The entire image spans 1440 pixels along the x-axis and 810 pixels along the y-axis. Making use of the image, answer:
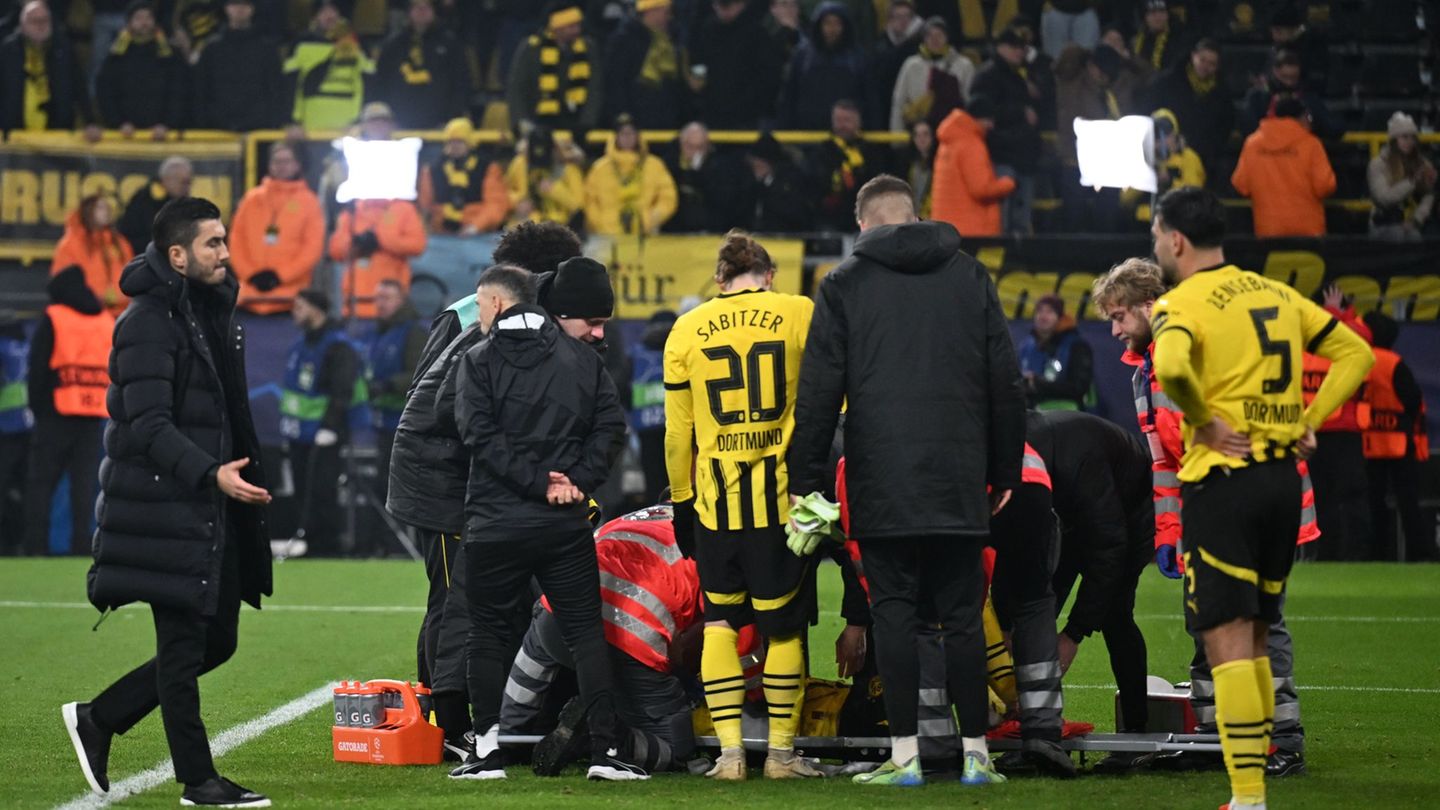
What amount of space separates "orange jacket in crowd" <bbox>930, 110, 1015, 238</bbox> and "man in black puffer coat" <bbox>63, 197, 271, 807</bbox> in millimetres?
11082

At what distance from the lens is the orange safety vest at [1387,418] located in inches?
624

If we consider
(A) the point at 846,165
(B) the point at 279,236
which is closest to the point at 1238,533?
(A) the point at 846,165

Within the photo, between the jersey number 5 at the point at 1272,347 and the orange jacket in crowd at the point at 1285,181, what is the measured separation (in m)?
11.7

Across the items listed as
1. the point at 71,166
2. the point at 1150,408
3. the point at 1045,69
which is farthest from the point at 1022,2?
the point at 1150,408

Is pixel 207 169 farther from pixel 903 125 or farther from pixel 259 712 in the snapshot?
pixel 259 712

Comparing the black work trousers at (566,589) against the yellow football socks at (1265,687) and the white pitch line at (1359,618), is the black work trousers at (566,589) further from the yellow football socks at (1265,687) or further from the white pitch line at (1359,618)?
the white pitch line at (1359,618)

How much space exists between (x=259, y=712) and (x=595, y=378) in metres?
2.72

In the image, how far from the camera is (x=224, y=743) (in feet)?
24.7

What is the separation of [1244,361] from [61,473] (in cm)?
1355

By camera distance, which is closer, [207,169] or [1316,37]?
[207,169]

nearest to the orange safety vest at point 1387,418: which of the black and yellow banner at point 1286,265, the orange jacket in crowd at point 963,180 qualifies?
the black and yellow banner at point 1286,265

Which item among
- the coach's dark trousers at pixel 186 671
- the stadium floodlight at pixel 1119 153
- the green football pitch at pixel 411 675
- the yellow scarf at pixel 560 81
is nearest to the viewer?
the coach's dark trousers at pixel 186 671

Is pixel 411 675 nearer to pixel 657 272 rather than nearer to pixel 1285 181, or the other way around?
pixel 657 272

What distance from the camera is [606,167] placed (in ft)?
57.1
